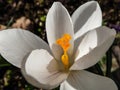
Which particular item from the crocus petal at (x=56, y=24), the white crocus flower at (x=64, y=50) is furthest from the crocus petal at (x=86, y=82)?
the crocus petal at (x=56, y=24)

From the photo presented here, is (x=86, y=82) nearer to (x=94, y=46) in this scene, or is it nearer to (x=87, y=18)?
(x=94, y=46)

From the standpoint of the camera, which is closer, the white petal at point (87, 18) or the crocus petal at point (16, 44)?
the crocus petal at point (16, 44)

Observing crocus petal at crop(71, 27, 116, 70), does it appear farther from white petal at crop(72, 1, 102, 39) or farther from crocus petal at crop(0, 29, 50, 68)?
crocus petal at crop(0, 29, 50, 68)

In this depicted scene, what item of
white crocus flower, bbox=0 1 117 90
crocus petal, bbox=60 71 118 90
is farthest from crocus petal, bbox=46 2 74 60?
crocus petal, bbox=60 71 118 90

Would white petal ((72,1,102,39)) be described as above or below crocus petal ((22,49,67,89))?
above

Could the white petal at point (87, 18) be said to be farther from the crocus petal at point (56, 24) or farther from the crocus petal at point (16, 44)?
the crocus petal at point (16, 44)

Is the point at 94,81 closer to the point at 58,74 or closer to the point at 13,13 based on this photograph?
the point at 58,74
